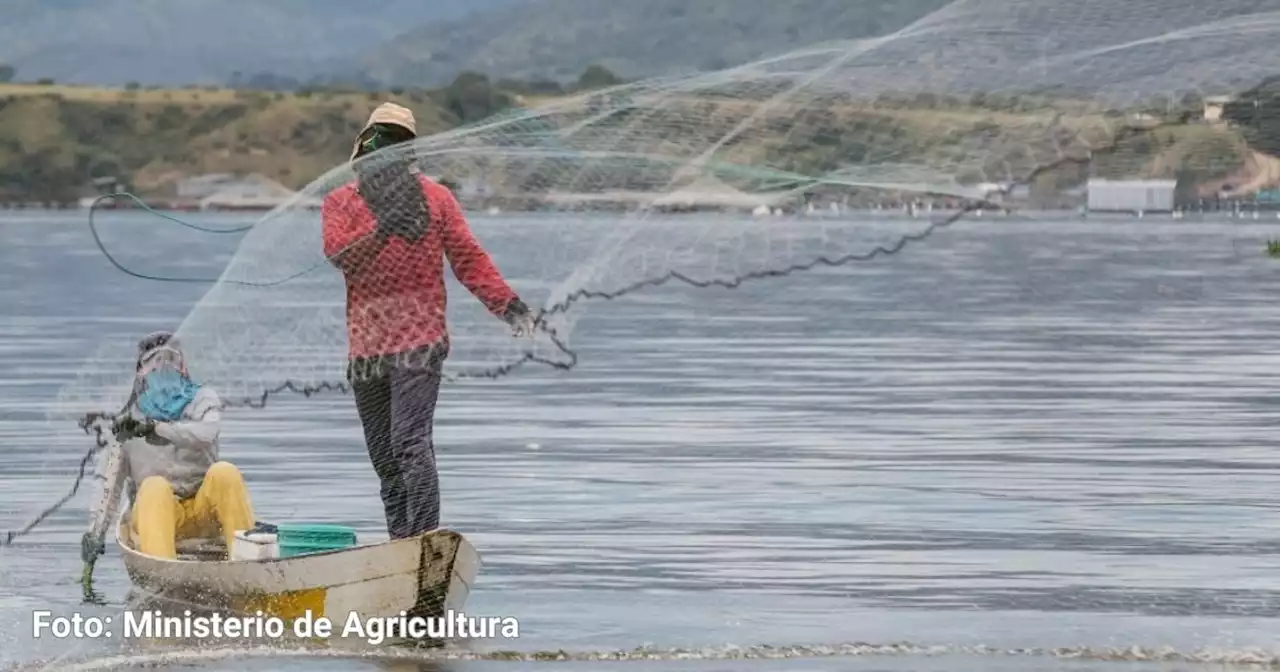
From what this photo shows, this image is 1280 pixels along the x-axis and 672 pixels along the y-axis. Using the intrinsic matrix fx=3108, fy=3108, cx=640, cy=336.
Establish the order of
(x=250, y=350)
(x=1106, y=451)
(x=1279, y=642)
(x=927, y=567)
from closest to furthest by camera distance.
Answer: (x=1279, y=642) → (x=250, y=350) → (x=927, y=567) → (x=1106, y=451)

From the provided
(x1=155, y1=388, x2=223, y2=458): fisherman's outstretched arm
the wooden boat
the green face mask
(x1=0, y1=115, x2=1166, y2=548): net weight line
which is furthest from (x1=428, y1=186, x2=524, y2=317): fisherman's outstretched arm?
(x1=155, y1=388, x2=223, y2=458): fisherman's outstretched arm

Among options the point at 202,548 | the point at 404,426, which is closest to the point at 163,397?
the point at 202,548

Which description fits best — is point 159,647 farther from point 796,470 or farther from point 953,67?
point 796,470

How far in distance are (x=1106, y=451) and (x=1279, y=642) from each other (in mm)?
9630

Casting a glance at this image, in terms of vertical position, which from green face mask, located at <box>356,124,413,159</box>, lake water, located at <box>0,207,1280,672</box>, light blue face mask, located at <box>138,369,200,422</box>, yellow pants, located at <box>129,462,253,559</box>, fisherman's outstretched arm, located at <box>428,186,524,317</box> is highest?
green face mask, located at <box>356,124,413,159</box>

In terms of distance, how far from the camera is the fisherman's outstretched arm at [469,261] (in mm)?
14453

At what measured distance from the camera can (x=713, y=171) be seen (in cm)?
1527

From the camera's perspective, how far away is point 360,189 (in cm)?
1455

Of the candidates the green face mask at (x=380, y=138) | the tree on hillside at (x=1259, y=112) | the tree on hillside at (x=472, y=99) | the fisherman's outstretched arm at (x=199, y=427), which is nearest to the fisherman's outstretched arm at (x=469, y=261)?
the green face mask at (x=380, y=138)

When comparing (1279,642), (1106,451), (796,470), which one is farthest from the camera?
(1106,451)

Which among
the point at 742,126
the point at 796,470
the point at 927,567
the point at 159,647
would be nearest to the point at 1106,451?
the point at 796,470

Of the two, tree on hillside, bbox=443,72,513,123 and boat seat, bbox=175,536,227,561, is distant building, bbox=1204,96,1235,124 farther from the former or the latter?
tree on hillside, bbox=443,72,513,123

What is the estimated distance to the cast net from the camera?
1438 centimetres

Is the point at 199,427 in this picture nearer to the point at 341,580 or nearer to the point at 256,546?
the point at 256,546
